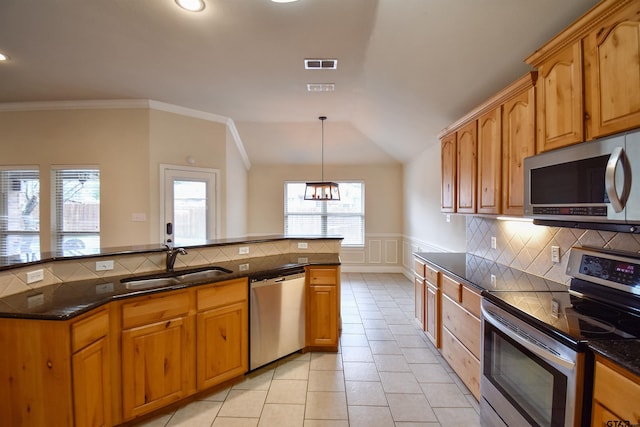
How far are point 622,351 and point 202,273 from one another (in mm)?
2695

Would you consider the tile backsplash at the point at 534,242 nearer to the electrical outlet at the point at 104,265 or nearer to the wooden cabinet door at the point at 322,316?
the wooden cabinet door at the point at 322,316

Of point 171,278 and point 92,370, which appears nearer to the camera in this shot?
point 92,370

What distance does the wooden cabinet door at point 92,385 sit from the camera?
1.57 meters

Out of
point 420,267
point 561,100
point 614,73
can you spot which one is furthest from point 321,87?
point 614,73

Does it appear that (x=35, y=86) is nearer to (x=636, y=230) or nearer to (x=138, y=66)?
(x=138, y=66)

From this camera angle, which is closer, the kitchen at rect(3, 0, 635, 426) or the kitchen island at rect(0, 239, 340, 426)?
the kitchen island at rect(0, 239, 340, 426)

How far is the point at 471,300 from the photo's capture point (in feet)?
7.10

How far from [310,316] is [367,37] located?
2735 millimetres

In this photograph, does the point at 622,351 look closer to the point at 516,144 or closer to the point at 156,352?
the point at 516,144

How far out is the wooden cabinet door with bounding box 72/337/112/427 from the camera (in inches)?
61.9

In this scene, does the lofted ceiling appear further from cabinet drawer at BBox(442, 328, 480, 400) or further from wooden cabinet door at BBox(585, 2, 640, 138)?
cabinet drawer at BBox(442, 328, 480, 400)

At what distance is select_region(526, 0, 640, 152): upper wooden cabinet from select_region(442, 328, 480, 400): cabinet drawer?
5.22ft

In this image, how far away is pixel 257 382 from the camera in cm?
248

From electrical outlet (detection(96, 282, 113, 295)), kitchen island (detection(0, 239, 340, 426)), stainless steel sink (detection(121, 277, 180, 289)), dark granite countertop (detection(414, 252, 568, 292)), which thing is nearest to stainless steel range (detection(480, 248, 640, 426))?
dark granite countertop (detection(414, 252, 568, 292))
